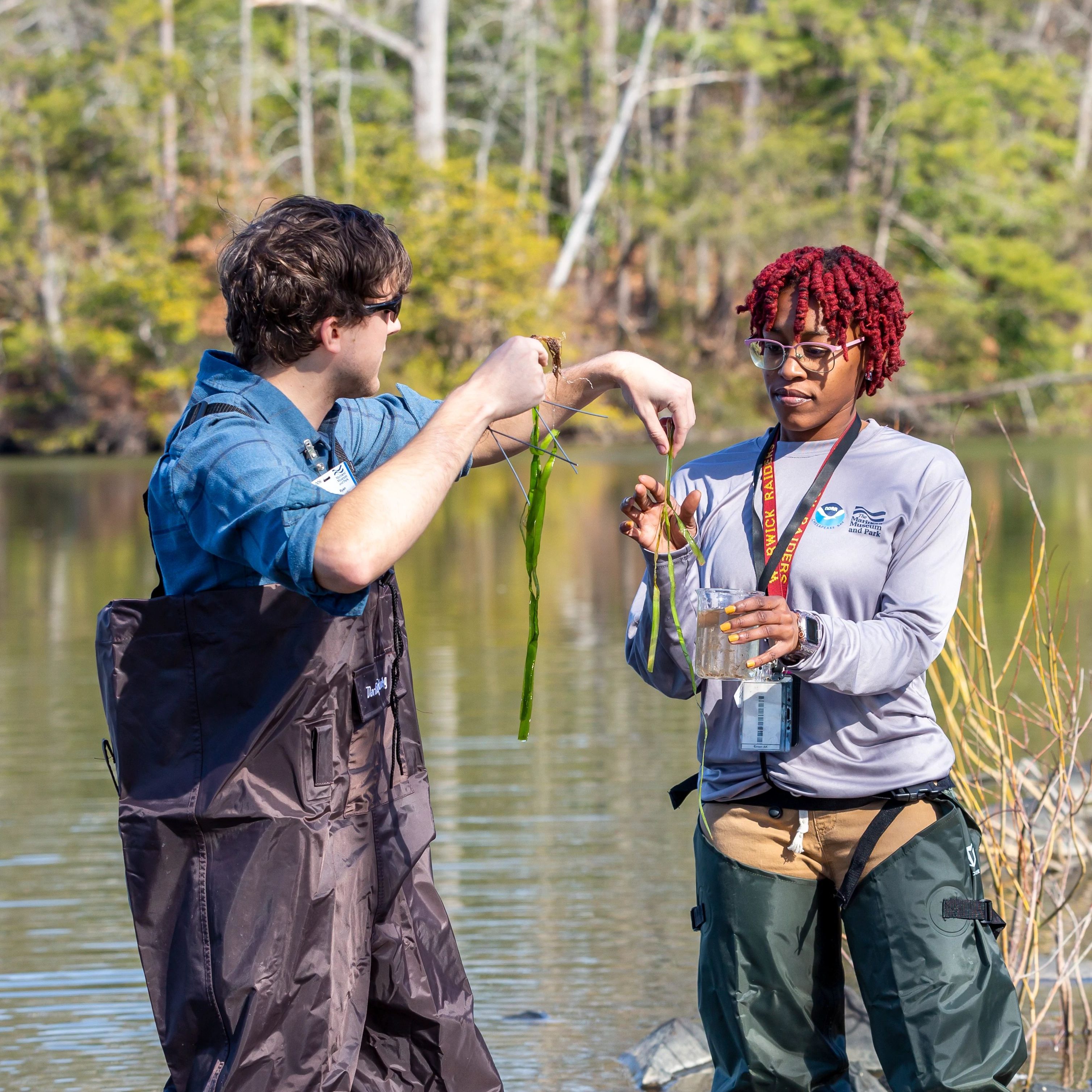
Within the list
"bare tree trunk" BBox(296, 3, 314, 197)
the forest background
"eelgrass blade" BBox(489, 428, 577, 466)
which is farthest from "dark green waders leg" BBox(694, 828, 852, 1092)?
"bare tree trunk" BBox(296, 3, 314, 197)

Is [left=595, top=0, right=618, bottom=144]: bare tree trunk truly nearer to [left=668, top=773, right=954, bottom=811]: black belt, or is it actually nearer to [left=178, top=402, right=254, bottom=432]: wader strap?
[left=668, top=773, right=954, bottom=811]: black belt

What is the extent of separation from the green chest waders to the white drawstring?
6 cm

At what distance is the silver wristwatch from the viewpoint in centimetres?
282

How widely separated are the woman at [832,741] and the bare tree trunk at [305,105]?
121 ft

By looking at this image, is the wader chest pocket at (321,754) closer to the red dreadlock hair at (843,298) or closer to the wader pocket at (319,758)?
the wader pocket at (319,758)

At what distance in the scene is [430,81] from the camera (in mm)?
36719

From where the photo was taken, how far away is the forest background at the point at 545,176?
126 ft

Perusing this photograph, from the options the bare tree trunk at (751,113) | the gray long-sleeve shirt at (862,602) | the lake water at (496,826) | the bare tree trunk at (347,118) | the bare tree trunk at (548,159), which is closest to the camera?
the gray long-sleeve shirt at (862,602)

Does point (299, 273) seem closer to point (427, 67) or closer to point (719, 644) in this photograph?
point (719, 644)

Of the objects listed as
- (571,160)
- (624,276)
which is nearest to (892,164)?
(624,276)

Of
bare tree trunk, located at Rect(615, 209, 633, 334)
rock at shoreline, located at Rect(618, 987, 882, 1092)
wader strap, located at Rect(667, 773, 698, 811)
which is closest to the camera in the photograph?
wader strap, located at Rect(667, 773, 698, 811)

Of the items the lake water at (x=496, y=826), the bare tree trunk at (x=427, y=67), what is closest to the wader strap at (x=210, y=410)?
the lake water at (x=496, y=826)

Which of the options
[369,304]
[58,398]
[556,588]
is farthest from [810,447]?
[58,398]

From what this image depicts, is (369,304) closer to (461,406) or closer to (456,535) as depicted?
(461,406)
